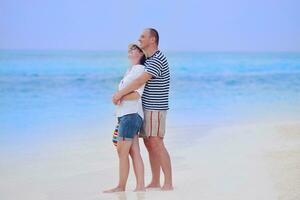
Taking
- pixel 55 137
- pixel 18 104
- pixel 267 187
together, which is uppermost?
pixel 18 104

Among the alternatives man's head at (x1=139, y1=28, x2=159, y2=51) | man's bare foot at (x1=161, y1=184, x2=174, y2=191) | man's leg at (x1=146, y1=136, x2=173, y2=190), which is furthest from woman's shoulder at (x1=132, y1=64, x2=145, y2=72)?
man's bare foot at (x1=161, y1=184, x2=174, y2=191)

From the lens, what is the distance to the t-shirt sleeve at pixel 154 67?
3736 millimetres

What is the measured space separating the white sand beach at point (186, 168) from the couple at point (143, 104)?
7.2 inches

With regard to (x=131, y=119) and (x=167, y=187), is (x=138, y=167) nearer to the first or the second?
(x=167, y=187)

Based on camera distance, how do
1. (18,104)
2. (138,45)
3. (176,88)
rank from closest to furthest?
(138,45), (18,104), (176,88)

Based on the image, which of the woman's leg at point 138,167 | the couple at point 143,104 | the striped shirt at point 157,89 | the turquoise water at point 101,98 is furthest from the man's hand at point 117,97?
the turquoise water at point 101,98

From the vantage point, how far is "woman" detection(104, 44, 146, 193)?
3742mm

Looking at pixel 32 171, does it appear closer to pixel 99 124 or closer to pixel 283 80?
pixel 99 124

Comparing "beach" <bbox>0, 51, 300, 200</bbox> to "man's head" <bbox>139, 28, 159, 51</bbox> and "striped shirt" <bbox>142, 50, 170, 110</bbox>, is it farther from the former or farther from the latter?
"man's head" <bbox>139, 28, 159, 51</bbox>

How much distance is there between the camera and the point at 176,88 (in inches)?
518

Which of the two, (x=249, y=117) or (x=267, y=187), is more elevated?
(x=249, y=117)

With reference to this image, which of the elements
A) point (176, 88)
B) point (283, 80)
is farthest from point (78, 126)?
point (283, 80)

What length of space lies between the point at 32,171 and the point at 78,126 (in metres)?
2.28

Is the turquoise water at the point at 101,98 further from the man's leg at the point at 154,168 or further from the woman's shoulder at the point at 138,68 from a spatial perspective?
the woman's shoulder at the point at 138,68
